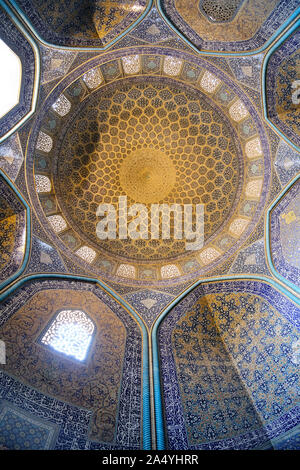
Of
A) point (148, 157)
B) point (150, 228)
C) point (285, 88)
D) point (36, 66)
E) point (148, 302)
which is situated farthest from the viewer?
point (150, 228)

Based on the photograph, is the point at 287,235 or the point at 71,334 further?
the point at 287,235

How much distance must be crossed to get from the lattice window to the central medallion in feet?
12.4

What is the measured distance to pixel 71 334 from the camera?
717 cm

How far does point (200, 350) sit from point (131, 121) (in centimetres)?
630

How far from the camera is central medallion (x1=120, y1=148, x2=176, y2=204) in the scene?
9297mm

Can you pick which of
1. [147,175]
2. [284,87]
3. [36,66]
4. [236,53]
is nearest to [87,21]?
[36,66]

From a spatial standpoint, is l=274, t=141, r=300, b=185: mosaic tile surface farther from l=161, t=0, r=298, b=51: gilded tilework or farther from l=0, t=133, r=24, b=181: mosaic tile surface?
l=0, t=133, r=24, b=181: mosaic tile surface

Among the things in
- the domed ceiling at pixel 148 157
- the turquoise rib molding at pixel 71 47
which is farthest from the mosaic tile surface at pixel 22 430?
the turquoise rib molding at pixel 71 47

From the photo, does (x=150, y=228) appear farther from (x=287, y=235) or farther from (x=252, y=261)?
(x=287, y=235)

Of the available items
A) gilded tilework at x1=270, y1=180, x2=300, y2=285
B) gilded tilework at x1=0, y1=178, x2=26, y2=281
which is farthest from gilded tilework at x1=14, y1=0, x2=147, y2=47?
gilded tilework at x1=270, y1=180, x2=300, y2=285

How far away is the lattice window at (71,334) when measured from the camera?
6.79 meters

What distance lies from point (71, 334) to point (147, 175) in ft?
15.8

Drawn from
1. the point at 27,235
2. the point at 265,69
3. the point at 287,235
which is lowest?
the point at 287,235

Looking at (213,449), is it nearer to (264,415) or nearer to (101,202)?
(264,415)
